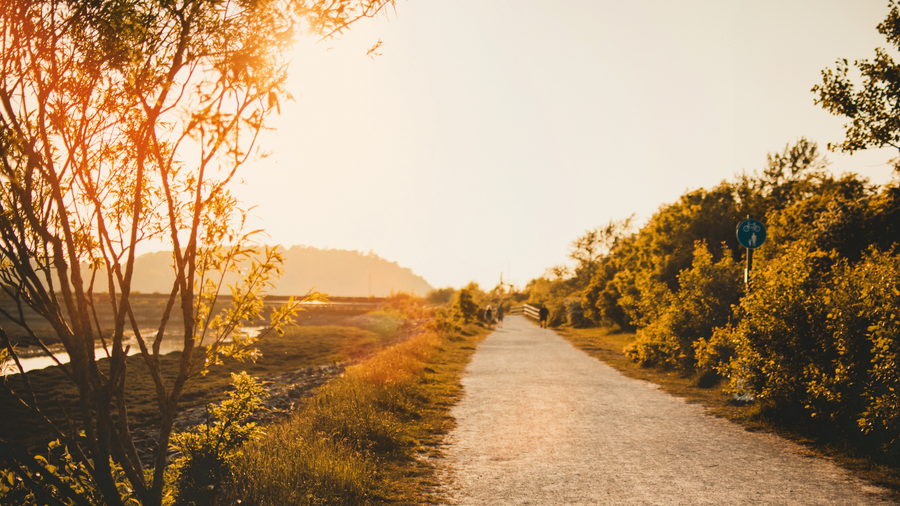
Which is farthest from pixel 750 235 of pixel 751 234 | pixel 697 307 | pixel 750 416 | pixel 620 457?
pixel 620 457

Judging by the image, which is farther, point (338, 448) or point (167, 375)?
point (167, 375)

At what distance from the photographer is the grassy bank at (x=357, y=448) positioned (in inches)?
204

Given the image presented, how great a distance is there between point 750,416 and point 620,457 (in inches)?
137

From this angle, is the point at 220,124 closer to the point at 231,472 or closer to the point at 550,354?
the point at 231,472

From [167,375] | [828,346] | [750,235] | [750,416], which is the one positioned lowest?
[167,375]

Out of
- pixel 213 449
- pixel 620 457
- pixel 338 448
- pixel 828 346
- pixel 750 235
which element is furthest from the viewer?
pixel 750 235

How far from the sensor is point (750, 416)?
28.9ft

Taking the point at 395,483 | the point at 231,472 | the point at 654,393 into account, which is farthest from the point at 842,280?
the point at 231,472

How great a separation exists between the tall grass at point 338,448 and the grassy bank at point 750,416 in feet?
17.9

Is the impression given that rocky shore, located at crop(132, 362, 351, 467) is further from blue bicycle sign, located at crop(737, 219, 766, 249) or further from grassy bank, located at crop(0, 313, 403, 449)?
blue bicycle sign, located at crop(737, 219, 766, 249)

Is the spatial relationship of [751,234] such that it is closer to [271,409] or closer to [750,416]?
[750,416]

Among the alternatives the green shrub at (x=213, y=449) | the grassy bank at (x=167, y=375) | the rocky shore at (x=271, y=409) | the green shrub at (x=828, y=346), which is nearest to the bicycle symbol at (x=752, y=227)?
the green shrub at (x=828, y=346)

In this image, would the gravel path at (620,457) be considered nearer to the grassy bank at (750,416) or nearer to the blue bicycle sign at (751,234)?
the grassy bank at (750,416)

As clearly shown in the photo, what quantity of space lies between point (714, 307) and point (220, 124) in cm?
1247
